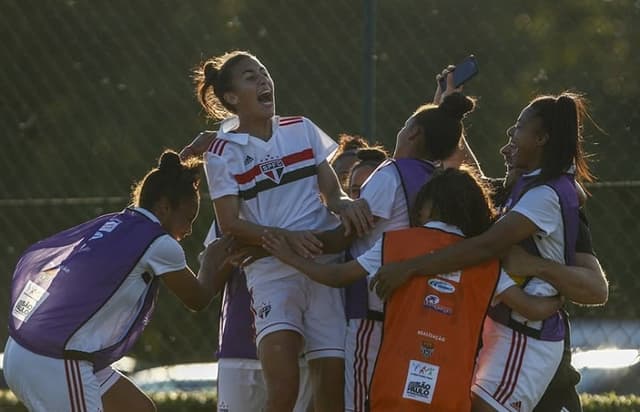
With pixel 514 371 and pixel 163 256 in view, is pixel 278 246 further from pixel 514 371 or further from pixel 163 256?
pixel 514 371

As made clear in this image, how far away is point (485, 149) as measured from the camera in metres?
8.14

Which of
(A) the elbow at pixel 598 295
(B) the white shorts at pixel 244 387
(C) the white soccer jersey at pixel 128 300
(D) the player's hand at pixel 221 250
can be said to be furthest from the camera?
(B) the white shorts at pixel 244 387

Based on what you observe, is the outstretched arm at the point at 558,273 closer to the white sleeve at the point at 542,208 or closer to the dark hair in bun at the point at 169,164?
the white sleeve at the point at 542,208

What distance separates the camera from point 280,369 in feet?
17.0

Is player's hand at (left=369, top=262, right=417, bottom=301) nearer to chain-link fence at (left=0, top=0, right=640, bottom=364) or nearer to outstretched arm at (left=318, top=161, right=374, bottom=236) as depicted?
outstretched arm at (left=318, top=161, right=374, bottom=236)

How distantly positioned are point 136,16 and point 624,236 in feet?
10.3

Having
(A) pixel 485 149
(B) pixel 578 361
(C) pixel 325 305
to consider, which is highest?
(C) pixel 325 305

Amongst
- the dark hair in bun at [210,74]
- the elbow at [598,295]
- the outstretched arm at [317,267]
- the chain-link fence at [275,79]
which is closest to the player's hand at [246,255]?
the outstretched arm at [317,267]

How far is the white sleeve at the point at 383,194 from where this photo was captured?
5137 millimetres

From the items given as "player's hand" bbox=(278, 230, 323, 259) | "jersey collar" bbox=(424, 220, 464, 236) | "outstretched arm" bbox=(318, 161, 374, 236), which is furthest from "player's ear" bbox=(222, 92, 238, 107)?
"jersey collar" bbox=(424, 220, 464, 236)

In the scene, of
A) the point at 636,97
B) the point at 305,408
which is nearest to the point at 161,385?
the point at 305,408

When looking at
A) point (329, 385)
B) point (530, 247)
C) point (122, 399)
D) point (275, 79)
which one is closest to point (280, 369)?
point (329, 385)

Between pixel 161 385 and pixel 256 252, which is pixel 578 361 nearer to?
pixel 161 385

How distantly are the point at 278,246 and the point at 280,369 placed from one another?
0.45 metres
